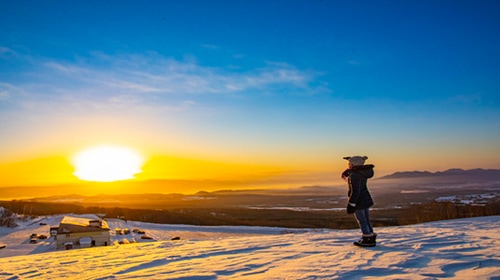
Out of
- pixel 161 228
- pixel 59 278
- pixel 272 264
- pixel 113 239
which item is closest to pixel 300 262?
pixel 272 264

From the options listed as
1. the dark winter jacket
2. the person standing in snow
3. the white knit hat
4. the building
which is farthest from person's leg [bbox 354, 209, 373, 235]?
the building

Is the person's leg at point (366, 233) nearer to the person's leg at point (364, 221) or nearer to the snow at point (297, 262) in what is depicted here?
the person's leg at point (364, 221)

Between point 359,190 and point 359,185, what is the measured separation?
0.10 metres

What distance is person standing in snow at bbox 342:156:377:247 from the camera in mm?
7016

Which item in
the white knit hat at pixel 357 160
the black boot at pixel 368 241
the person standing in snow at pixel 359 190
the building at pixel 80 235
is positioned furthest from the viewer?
the building at pixel 80 235

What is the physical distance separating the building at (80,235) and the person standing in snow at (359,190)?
26.2 m

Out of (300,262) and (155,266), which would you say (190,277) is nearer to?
(155,266)

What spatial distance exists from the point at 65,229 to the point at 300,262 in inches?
1100

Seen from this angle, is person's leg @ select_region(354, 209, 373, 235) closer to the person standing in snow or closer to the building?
the person standing in snow

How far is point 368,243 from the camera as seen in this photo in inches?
270

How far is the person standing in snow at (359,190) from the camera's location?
702cm

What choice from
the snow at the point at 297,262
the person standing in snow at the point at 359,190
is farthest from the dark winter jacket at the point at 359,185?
the snow at the point at 297,262

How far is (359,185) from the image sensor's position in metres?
7.05

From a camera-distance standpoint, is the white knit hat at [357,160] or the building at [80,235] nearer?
the white knit hat at [357,160]
